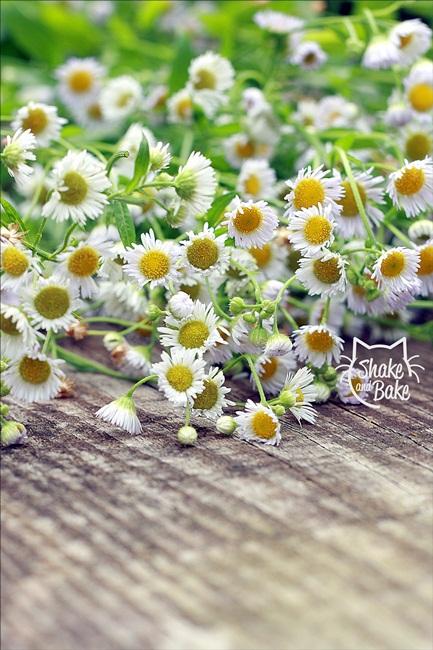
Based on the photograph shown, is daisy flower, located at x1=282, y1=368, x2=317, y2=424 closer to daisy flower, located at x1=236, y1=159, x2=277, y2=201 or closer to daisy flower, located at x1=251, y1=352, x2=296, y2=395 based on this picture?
daisy flower, located at x1=251, y1=352, x2=296, y2=395

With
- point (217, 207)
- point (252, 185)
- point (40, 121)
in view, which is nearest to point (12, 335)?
point (217, 207)

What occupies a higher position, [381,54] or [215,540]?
[381,54]

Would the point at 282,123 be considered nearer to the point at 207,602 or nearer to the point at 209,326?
the point at 209,326

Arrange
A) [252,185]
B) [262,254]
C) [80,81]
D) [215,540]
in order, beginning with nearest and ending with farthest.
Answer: [215,540] → [262,254] → [252,185] → [80,81]

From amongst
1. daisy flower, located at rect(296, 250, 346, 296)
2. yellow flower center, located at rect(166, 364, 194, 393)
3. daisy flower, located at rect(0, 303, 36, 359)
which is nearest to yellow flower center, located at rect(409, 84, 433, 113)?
daisy flower, located at rect(296, 250, 346, 296)

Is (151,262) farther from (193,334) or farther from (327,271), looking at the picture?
(327,271)

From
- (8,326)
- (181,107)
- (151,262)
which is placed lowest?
(8,326)

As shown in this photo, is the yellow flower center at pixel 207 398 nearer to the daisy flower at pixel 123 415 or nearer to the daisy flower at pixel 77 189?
the daisy flower at pixel 123 415
